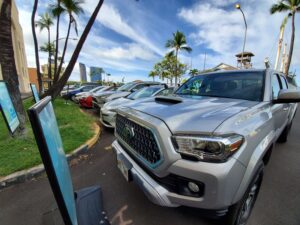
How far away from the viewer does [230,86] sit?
9.00ft

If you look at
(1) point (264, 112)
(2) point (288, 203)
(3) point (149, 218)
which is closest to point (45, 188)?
(3) point (149, 218)

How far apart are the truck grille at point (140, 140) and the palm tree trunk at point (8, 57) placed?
3724mm

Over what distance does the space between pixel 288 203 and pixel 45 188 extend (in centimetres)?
359

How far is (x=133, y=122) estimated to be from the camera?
198 centimetres

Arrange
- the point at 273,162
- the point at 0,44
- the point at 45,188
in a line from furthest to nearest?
the point at 0,44 → the point at 273,162 → the point at 45,188

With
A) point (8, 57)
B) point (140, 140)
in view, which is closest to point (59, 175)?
point (140, 140)

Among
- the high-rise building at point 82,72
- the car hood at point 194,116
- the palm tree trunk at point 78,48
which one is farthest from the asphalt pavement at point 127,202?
the high-rise building at point 82,72

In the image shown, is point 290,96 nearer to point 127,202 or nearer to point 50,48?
point 127,202

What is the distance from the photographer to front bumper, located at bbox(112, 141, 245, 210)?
1.33 meters

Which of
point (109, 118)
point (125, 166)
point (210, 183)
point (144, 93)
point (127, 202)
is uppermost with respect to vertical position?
point (144, 93)

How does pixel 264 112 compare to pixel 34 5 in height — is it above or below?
below

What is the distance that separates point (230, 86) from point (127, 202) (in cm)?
238

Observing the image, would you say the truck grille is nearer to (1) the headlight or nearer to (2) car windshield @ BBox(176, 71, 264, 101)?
(1) the headlight

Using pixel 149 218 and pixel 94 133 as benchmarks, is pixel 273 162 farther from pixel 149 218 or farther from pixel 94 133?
pixel 94 133
